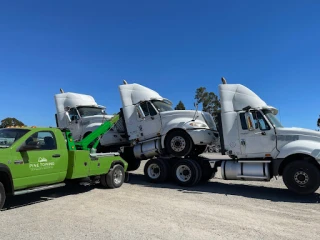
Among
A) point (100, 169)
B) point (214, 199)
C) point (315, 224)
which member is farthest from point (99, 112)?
point (315, 224)

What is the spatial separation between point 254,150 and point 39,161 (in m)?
6.67

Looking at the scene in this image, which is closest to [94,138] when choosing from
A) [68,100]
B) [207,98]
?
[68,100]

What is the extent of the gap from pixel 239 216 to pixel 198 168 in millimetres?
4207

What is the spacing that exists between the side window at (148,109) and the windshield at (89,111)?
2.98 meters

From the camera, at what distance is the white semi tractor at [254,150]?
893cm

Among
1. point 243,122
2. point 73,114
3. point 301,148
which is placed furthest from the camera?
point 73,114

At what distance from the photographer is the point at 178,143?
1141cm

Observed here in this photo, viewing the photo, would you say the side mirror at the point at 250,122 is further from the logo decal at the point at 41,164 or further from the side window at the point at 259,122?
the logo decal at the point at 41,164

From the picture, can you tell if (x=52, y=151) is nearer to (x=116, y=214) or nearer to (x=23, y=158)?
(x=23, y=158)

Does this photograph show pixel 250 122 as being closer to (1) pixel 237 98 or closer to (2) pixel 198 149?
(1) pixel 237 98

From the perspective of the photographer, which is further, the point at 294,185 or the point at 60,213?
the point at 294,185

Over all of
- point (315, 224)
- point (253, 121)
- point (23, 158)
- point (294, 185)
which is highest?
point (253, 121)

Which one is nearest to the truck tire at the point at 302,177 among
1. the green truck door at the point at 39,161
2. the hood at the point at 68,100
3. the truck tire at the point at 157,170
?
the truck tire at the point at 157,170

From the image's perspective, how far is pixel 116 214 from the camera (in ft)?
21.8
